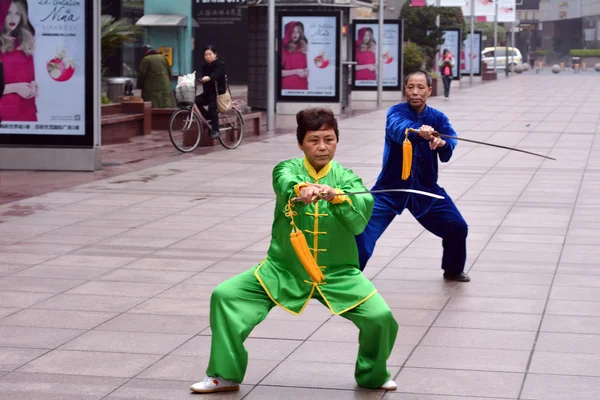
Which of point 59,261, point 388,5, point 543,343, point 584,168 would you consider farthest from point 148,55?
point 388,5

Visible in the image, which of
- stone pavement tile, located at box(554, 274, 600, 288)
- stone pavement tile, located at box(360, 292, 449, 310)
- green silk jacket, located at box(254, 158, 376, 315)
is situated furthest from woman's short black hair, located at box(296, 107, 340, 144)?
stone pavement tile, located at box(554, 274, 600, 288)

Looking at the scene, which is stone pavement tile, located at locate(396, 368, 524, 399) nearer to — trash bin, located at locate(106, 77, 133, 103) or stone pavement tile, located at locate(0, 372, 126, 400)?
stone pavement tile, located at locate(0, 372, 126, 400)

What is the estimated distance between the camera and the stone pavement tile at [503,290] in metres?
7.80

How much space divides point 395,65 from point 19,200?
75.3 ft

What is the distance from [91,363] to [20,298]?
71.1 inches

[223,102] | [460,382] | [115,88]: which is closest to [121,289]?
[460,382]

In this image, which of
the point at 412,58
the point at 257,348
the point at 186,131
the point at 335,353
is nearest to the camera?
the point at 335,353

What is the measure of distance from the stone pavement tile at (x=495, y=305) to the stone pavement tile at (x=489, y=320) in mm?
118

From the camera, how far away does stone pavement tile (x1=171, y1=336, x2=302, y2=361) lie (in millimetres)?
6195

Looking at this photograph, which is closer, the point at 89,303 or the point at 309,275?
the point at 309,275

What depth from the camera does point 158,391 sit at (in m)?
5.51

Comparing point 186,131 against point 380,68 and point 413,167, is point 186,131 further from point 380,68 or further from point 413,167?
point 380,68

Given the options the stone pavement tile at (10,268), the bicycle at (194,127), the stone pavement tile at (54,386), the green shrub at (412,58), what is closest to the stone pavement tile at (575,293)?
the stone pavement tile at (54,386)

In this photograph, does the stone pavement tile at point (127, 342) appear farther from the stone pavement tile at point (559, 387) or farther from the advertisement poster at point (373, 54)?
the advertisement poster at point (373, 54)
